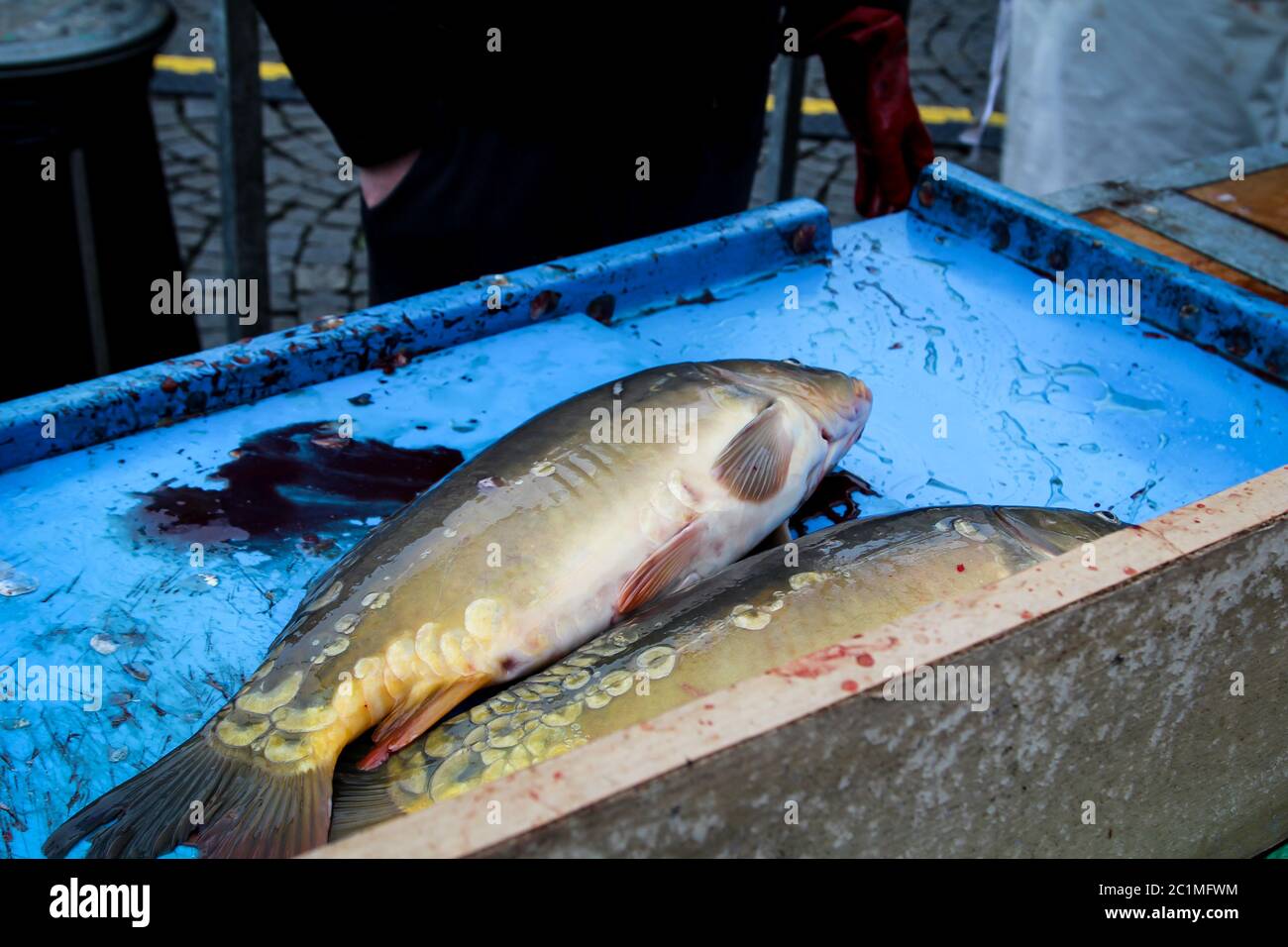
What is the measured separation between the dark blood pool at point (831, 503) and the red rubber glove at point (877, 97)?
1.45 meters

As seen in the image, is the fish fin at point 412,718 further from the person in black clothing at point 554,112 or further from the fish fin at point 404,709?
the person in black clothing at point 554,112

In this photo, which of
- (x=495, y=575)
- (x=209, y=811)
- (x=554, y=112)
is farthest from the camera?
(x=554, y=112)

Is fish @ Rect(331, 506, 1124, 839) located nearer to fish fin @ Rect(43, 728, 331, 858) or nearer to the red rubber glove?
fish fin @ Rect(43, 728, 331, 858)

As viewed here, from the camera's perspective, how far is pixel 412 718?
165cm

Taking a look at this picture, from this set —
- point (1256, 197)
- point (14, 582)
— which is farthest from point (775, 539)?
point (1256, 197)

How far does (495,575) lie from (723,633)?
0.38 metres

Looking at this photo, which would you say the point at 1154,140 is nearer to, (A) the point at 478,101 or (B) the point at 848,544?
(A) the point at 478,101

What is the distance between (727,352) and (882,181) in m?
1.23

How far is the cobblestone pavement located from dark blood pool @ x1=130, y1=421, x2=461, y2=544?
11.0ft

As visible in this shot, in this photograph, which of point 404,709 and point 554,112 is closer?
point 404,709

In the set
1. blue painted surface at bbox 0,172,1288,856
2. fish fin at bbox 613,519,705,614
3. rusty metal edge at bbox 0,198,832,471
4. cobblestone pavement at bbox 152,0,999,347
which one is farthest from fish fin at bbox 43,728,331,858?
cobblestone pavement at bbox 152,0,999,347

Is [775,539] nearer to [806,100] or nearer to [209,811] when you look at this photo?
[209,811]

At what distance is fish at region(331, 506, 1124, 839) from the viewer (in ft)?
5.10
